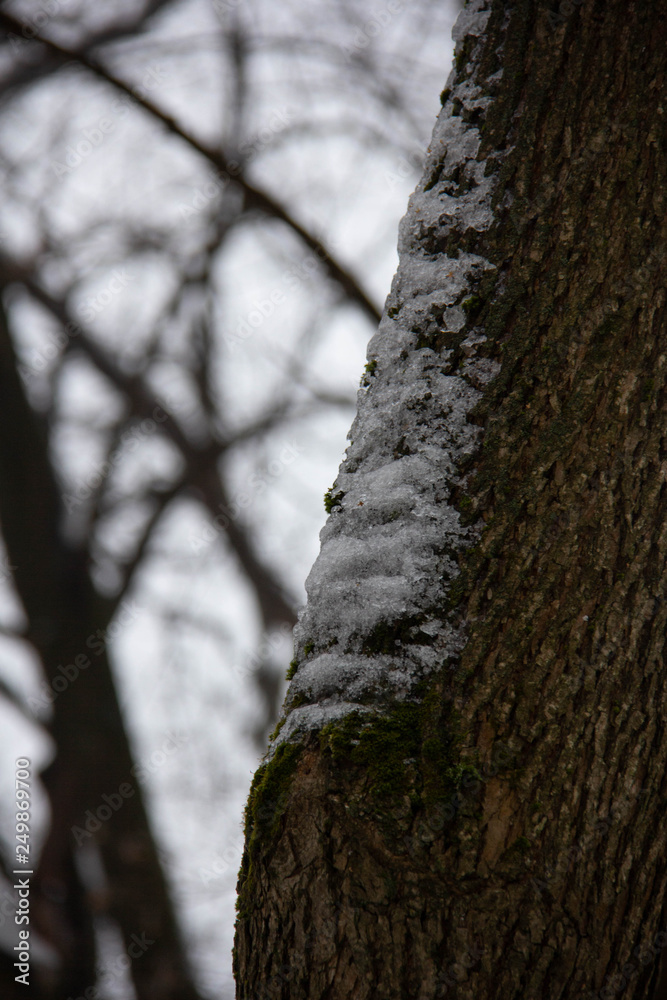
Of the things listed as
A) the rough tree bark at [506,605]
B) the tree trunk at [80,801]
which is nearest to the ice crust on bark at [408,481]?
the rough tree bark at [506,605]

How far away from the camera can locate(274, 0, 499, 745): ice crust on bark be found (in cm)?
104

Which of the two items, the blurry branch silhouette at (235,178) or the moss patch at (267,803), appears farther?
the blurry branch silhouette at (235,178)

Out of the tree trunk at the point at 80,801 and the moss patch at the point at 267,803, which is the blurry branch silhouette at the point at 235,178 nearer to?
the tree trunk at the point at 80,801

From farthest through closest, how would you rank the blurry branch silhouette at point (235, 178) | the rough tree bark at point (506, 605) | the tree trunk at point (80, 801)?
the blurry branch silhouette at point (235, 178) < the tree trunk at point (80, 801) < the rough tree bark at point (506, 605)

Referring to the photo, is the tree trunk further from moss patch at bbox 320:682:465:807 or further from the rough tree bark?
moss patch at bbox 320:682:465:807

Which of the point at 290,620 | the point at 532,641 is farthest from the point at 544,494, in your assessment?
the point at 290,620

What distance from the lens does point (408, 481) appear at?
1110 mm

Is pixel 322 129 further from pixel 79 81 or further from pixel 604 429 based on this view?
pixel 604 429

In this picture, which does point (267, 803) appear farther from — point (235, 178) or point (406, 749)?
point (235, 178)

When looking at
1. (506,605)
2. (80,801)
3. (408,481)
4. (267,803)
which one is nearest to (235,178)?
(408,481)

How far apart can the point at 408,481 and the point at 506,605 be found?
0.27 meters

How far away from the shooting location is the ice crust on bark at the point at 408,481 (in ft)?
3.40

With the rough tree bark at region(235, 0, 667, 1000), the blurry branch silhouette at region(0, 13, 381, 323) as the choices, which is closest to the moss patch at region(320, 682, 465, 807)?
the rough tree bark at region(235, 0, 667, 1000)

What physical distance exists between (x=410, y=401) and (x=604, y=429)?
0.34 meters
